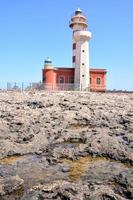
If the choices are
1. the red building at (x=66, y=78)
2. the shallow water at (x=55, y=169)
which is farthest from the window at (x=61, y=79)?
the shallow water at (x=55, y=169)

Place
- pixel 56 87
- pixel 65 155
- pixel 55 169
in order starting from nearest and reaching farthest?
pixel 55 169
pixel 65 155
pixel 56 87

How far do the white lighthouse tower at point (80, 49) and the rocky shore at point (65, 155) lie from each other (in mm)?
29451

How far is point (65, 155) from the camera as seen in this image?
1108cm

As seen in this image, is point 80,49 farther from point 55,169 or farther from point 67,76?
point 55,169

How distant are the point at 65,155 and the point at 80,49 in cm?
4066

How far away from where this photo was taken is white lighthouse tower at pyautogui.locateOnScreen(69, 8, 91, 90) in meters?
47.9

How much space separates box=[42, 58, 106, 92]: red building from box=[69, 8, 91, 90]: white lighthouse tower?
3.01 feet

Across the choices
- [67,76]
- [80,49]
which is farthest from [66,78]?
[80,49]

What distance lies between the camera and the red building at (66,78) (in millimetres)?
46062

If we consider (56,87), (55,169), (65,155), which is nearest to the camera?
(55,169)

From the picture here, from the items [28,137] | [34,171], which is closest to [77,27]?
[28,137]

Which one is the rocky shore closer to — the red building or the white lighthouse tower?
the red building

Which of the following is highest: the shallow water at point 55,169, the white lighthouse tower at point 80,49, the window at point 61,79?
the white lighthouse tower at point 80,49

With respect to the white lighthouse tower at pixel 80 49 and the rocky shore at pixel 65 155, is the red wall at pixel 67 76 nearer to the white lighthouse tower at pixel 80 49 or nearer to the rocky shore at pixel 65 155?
the white lighthouse tower at pixel 80 49
